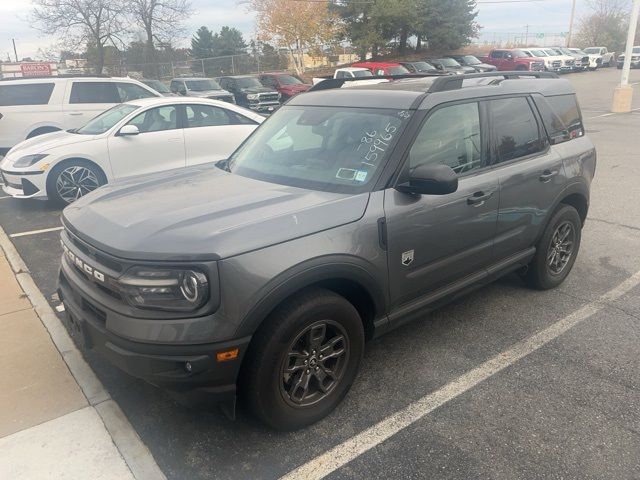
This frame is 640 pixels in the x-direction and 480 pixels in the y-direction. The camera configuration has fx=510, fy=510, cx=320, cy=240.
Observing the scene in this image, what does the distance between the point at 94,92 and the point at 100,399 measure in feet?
30.0

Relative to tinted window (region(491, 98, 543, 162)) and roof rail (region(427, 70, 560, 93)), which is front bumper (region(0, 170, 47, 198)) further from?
tinted window (region(491, 98, 543, 162))

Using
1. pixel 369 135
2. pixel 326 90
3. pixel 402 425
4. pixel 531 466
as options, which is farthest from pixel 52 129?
pixel 531 466

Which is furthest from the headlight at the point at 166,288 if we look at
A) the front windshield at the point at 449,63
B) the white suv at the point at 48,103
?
the front windshield at the point at 449,63

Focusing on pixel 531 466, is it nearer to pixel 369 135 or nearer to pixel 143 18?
pixel 369 135

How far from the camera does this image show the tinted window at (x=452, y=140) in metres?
3.21

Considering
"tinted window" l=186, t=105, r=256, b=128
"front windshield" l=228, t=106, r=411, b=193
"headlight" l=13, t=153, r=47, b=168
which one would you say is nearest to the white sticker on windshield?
"front windshield" l=228, t=106, r=411, b=193

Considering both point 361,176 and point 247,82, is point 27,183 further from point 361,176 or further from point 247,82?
point 247,82

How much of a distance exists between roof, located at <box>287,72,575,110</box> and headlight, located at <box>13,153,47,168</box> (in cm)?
484

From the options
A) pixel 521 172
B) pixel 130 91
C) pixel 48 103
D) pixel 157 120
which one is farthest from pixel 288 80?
pixel 521 172

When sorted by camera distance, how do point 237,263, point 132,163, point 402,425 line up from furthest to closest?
point 132,163 < point 402,425 < point 237,263

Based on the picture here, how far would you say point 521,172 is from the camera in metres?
3.81

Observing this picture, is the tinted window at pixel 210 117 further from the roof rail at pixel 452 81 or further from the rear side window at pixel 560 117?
the rear side window at pixel 560 117

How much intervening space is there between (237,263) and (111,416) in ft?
4.47

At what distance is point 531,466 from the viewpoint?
2547 mm
